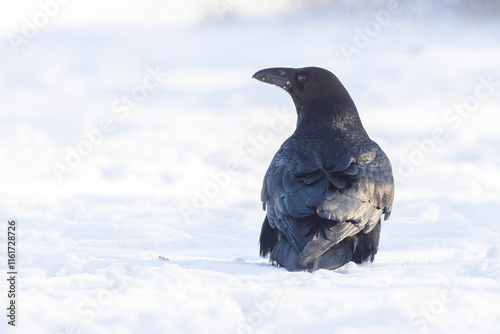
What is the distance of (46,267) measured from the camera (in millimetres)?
6766

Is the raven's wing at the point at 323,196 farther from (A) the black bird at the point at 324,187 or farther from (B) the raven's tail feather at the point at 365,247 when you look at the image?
(B) the raven's tail feather at the point at 365,247

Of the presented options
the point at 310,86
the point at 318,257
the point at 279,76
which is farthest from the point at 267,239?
the point at 279,76

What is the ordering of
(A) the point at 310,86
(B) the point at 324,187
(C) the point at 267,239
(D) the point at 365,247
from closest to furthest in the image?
1. (B) the point at 324,187
2. (D) the point at 365,247
3. (C) the point at 267,239
4. (A) the point at 310,86

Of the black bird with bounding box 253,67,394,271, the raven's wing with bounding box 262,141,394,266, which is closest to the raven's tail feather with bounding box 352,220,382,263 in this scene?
the black bird with bounding box 253,67,394,271

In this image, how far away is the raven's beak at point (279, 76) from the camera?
28.1ft

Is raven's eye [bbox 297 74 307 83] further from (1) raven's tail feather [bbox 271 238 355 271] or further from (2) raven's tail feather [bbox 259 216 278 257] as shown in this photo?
(1) raven's tail feather [bbox 271 238 355 271]

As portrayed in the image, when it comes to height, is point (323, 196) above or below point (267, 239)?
above

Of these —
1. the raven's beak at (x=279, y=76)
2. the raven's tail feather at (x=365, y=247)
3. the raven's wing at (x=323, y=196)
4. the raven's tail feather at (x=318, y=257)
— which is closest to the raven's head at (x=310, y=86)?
the raven's beak at (x=279, y=76)

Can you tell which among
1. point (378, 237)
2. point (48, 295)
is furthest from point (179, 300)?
point (378, 237)

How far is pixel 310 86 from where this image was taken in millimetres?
8297

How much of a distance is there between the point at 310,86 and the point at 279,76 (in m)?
0.53

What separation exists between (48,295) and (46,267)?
1.62 metres

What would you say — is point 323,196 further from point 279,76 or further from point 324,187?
point 279,76

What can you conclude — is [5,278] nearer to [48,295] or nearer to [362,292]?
[48,295]
